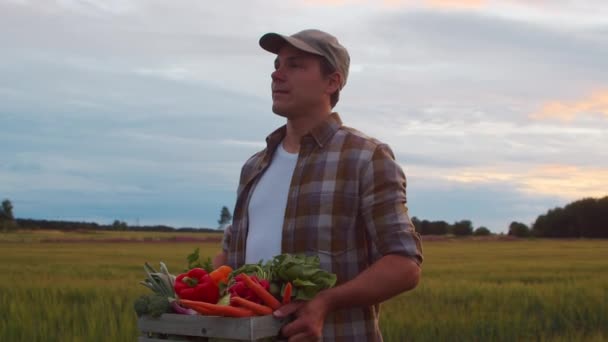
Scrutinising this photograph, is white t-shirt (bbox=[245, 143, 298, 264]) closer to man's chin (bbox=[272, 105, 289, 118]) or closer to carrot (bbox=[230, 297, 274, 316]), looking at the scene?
man's chin (bbox=[272, 105, 289, 118])

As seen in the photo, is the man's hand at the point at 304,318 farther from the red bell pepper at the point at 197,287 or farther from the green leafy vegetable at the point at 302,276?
the red bell pepper at the point at 197,287

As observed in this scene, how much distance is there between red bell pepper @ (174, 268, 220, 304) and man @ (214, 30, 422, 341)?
0.41 m

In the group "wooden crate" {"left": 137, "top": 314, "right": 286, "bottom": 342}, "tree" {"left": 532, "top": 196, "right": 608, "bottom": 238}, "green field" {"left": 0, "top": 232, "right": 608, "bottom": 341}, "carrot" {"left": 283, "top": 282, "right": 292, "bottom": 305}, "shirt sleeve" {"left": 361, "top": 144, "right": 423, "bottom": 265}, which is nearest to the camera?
"wooden crate" {"left": 137, "top": 314, "right": 286, "bottom": 342}

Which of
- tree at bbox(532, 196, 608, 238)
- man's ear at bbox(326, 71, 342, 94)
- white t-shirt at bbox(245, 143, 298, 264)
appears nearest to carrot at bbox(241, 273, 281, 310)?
white t-shirt at bbox(245, 143, 298, 264)

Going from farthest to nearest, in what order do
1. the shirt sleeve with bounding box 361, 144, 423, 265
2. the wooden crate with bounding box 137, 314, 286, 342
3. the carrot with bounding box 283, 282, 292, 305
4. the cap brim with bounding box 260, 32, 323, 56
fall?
the cap brim with bounding box 260, 32, 323, 56
the shirt sleeve with bounding box 361, 144, 423, 265
the carrot with bounding box 283, 282, 292, 305
the wooden crate with bounding box 137, 314, 286, 342

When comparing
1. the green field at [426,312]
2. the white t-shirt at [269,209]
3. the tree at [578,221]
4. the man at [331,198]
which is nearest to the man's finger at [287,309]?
the man at [331,198]

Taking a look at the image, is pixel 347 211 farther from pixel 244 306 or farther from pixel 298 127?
pixel 244 306

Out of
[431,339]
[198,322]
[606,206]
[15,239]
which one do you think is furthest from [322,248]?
[606,206]

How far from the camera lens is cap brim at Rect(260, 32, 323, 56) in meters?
2.91

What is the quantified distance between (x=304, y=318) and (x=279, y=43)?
1.09m

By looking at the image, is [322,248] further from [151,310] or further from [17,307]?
[17,307]

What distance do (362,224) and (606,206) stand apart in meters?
51.7

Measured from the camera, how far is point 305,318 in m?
2.48

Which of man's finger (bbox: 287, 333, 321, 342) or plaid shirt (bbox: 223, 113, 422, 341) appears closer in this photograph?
man's finger (bbox: 287, 333, 321, 342)
